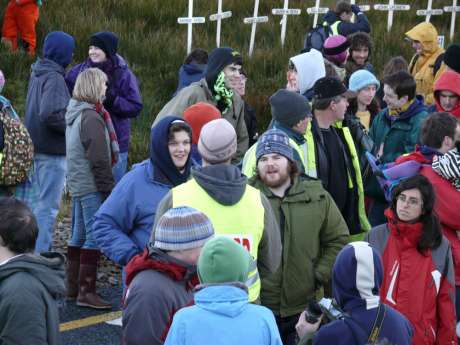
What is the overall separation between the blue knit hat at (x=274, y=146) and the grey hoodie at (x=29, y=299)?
1.54m

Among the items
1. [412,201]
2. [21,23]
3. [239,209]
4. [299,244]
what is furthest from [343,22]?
[239,209]

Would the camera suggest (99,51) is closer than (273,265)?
No

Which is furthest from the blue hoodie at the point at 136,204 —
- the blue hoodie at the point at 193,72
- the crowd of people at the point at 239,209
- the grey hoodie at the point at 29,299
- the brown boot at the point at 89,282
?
the blue hoodie at the point at 193,72

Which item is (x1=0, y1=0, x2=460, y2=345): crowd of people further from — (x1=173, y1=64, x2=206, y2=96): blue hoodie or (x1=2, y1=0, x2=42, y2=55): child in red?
(x1=2, y1=0, x2=42, y2=55): child in red

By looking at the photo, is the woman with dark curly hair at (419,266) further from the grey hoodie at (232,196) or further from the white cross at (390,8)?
the white cross at (390,8)

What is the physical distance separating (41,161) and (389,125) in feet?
9.29

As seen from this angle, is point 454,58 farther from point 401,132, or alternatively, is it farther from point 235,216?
point 235,216

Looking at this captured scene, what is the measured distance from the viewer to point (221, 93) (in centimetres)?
816

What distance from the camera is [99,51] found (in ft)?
29.5

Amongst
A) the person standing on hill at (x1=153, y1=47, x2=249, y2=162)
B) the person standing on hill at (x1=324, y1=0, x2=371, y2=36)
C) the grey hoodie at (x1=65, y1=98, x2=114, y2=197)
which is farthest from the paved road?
the person standing on hill at (x1=324, y1=0, x2=371, y2=36)

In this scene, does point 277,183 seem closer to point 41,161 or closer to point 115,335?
point 115,335

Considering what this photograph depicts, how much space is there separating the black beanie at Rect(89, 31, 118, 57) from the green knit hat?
16.8 feet

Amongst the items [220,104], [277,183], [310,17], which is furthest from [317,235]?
[310,17]

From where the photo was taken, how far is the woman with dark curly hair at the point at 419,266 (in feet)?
18.9
